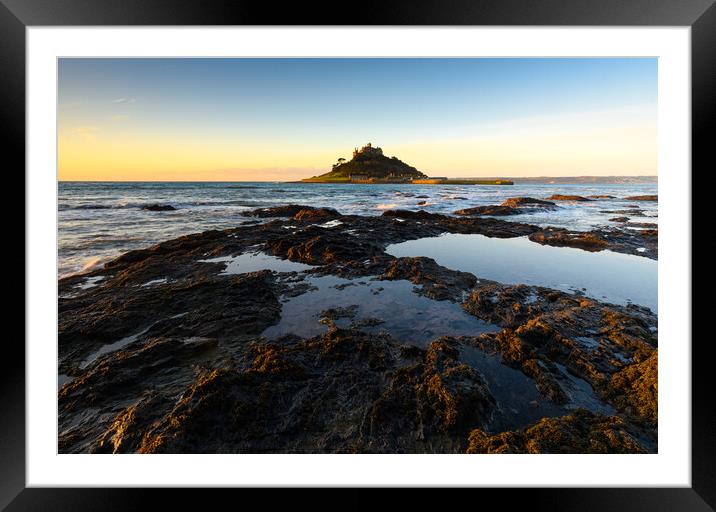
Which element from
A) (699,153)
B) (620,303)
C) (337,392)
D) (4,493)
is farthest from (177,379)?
(620,303)

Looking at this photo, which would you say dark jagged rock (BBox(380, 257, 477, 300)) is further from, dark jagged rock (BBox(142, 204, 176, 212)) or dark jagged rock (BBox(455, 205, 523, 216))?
dark jagged rock (BBox(142, 204, 176, 212))

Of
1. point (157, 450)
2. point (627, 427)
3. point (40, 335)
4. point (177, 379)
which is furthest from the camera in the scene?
point (177, 379)

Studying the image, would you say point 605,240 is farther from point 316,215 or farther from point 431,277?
point 316,215

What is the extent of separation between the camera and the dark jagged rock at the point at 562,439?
2018 millimetres

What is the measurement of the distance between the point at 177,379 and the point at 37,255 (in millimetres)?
1663

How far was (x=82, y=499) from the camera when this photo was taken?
4.83 ft

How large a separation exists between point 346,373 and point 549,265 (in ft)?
18.5

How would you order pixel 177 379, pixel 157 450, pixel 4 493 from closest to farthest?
pixel 4 493, pixel 157 450, pixel 177 379

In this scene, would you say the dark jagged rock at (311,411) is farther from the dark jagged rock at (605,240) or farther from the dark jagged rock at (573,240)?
the dark jagged rock at (605,240)

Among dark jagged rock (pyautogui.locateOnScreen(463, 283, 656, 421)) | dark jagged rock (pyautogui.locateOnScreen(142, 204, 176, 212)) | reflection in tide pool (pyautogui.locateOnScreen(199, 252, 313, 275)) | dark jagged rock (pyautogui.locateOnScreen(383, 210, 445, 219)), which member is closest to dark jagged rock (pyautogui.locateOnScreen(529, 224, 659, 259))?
dark jagged rock (pyautogui.locateOnScreen(383, 210, 445, 219))
